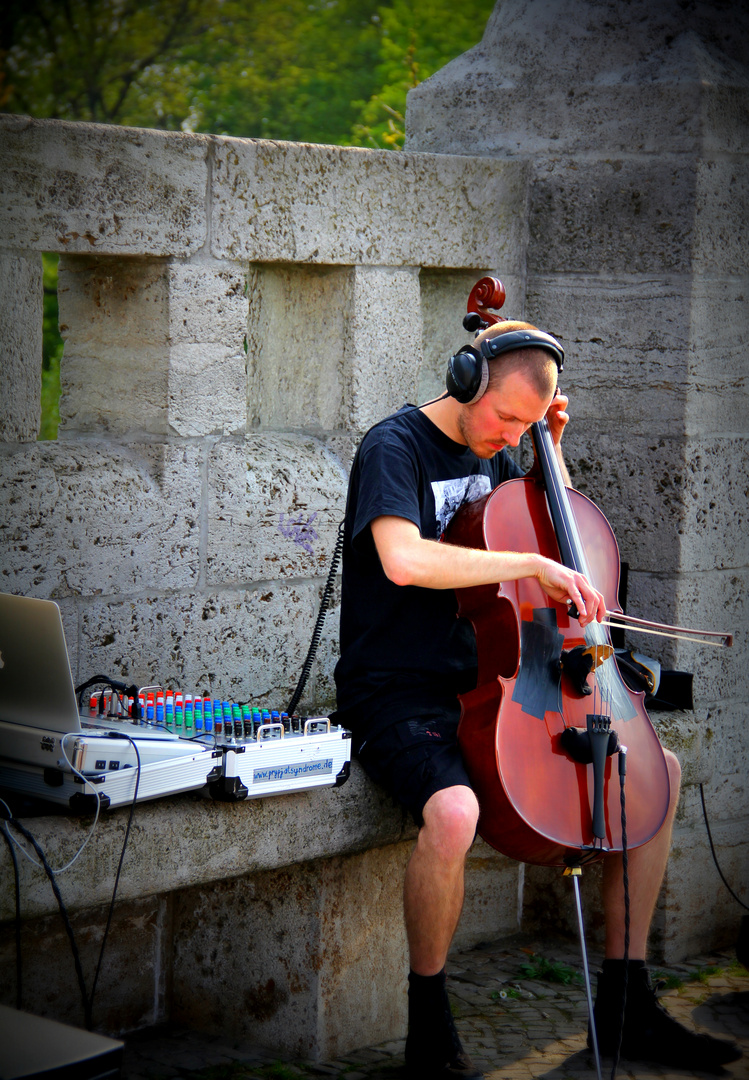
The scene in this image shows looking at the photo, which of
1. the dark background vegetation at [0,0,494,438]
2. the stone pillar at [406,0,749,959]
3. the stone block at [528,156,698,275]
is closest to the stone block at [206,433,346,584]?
the stone pillar at [406,0,749,959]

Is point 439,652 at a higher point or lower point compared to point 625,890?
higher

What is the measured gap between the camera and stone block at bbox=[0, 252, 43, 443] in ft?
9.14

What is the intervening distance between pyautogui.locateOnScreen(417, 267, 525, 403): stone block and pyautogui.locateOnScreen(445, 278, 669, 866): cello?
3.32ft

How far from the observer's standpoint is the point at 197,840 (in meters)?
2.47

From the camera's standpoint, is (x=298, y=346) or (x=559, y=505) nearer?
(x=559, y=505)

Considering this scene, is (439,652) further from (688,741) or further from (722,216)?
(722,216)

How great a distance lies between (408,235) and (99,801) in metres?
1.89

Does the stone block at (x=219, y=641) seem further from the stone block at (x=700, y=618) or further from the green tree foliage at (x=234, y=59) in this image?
the green tree foliage at (x=234, y=59)

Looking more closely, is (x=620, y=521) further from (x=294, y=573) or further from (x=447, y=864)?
(x=447, y=864)

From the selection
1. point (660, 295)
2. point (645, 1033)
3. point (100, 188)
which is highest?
point (100, 188)

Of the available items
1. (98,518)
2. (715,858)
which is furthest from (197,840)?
(715,858)

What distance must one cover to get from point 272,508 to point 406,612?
63 centimetres

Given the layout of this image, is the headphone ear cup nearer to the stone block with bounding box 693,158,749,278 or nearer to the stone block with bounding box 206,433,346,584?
the stone block with bounding box 206,433,346,584

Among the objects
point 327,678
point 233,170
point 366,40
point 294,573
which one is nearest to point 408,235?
point 233,170
